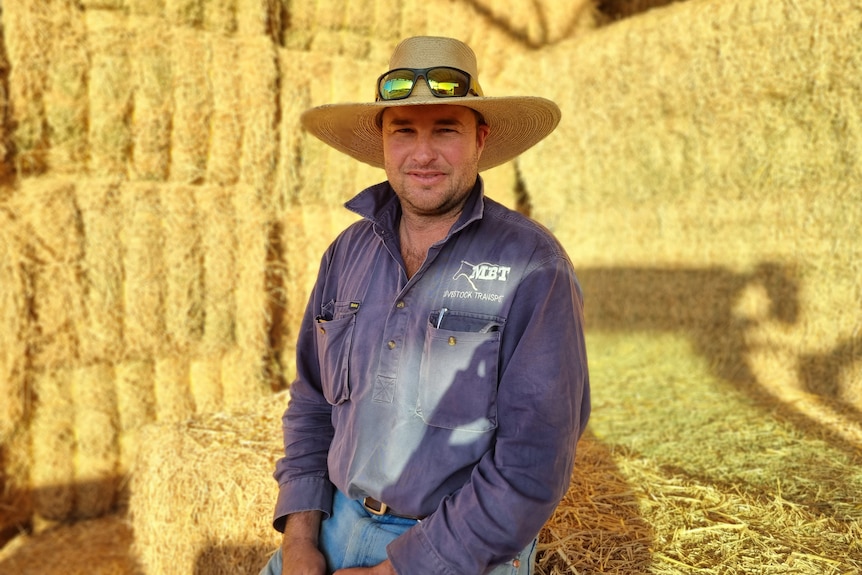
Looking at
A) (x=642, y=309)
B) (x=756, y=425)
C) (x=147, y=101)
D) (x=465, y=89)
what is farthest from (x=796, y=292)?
(x=147, y=101)

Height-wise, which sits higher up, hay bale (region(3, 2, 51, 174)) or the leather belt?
hay bale (region(3, 2, 51, 174))

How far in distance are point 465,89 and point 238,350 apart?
3.17 meters

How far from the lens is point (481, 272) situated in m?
1.58

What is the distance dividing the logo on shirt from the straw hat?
0.40 meters


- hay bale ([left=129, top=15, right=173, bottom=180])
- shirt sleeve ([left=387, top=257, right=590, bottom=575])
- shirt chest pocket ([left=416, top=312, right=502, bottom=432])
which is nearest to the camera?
A: shirt sleeve ([left=387, top=257, right=590, bottom=575])

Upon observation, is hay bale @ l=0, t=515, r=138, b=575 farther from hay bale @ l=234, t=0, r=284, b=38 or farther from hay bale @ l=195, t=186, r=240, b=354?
hay bale @ l=234, t=0, r=284, b=38

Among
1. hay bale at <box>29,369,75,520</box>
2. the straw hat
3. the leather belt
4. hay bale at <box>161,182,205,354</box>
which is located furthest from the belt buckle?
hay bale at <box>29,369,75,520</box>

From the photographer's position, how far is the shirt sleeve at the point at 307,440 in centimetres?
179

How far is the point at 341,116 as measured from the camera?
75.0 inches

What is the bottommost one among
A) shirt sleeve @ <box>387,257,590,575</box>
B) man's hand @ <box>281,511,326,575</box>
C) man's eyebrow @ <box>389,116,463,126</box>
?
man's hand @ <box>281,511,326,575</box>

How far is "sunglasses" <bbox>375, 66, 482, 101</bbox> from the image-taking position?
1.63 metres

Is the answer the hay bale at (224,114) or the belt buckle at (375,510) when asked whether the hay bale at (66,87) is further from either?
Result: the belt buckle at (375,510)

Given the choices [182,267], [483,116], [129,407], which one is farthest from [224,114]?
[483,116]

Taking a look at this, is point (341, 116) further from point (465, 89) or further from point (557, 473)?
point (557, 473)
